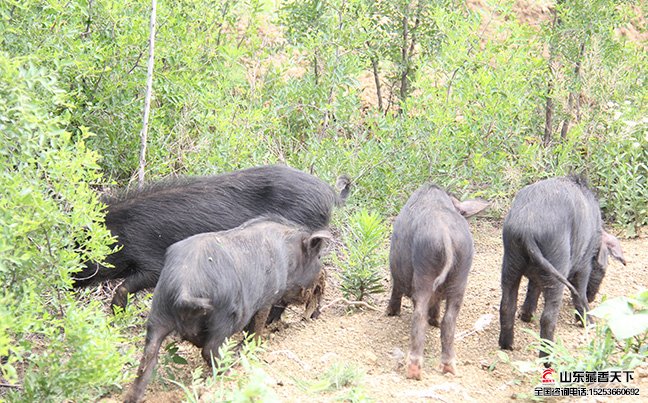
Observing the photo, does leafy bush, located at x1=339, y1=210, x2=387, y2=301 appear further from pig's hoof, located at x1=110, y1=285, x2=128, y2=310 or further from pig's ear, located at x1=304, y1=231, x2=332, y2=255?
pig's hoof, located at x1=110, y1=285, x2=128, y2=310

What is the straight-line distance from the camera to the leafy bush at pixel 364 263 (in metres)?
6.32

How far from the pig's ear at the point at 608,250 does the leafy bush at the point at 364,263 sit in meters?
1.60

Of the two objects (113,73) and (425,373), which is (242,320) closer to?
(425,373)

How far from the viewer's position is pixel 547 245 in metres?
5.59

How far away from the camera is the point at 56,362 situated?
14.5 feet

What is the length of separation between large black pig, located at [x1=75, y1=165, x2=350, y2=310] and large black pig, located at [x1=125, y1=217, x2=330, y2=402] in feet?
2.50

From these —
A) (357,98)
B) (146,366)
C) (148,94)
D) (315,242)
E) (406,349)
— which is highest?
(148,94)

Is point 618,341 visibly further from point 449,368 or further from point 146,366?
point 146,366

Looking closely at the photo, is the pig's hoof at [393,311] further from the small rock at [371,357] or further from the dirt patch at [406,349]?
the small rock at [371,357]

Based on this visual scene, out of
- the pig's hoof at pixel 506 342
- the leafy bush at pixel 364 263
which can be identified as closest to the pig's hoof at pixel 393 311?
the leafy bush at pixel 364 263

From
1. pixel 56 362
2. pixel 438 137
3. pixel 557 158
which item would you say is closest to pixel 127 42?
pixel 438 137

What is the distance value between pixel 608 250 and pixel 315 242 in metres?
2.26

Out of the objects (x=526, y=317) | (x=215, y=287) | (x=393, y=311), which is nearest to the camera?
(x=215, y=287)

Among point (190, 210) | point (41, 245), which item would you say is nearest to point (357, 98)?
point (190, 210)
